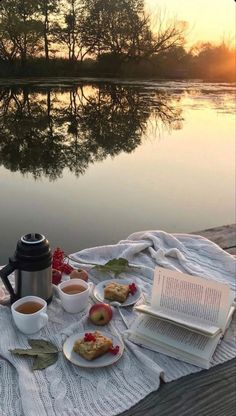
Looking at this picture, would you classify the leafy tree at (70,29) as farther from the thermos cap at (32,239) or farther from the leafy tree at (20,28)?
the thermos cap at (32,239)

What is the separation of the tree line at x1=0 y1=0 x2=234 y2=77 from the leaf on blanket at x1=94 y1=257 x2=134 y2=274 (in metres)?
13.4

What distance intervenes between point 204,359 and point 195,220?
3356 millimetres

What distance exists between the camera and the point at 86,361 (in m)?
1.38

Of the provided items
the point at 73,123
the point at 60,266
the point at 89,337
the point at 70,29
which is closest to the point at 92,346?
the point at 89,337

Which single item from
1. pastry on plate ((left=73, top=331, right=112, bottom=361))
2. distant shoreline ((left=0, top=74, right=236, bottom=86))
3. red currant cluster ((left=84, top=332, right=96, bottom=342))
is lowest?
pastry on plate ((left=73, top=331, right=112, bottom=361))

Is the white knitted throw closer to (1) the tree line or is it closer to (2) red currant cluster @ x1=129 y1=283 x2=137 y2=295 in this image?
(2) red currant cluster @ x1=129 y1=283 x2=137 y2=295

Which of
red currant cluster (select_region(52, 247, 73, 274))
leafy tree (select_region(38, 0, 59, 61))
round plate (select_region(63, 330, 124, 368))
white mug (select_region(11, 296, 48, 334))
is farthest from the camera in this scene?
leafy tree (select_region(38, 0, 59, 61))

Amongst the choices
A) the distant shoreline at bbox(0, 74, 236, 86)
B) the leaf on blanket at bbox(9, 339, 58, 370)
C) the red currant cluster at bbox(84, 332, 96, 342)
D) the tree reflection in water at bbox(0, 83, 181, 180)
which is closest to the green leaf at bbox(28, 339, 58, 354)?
the leaf on blanket at bbox(9, 339, 58, 370)

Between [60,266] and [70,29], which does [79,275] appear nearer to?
[60,266]

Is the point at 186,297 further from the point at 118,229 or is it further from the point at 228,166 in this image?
the point at 228,166

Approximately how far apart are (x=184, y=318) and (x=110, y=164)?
5592 mm

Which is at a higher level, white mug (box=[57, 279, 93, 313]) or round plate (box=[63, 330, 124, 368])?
white mug (box=[57, 279, 93, 313])

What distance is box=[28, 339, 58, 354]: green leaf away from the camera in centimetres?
144

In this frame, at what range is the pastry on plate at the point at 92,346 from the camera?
138 cm
